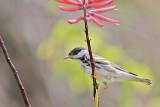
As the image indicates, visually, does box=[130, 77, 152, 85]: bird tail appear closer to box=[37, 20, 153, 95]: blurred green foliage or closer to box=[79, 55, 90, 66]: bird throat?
box=[37, 20, 153, 95]: blurred green foliage

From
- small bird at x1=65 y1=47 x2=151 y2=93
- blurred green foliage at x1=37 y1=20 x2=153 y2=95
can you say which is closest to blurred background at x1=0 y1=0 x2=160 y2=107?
small bird at x1=65 y1=47 x2=151 y2=93

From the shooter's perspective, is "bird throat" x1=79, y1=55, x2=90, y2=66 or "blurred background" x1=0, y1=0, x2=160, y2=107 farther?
"blurred background" x1=0, y1=0, x2=160, y2=107

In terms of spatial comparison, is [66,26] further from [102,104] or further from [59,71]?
[102,104]

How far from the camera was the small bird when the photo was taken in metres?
4.28

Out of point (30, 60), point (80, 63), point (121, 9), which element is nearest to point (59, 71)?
point (80, 63)

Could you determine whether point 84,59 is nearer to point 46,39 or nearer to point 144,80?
point 144,80

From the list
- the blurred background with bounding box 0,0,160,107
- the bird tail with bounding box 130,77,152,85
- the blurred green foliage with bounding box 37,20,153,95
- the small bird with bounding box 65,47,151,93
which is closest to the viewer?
the bird tail with bounding box 130,77,152,85

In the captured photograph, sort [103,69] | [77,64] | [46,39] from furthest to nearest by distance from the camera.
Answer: [46,39]
[103,69]
[77,64]

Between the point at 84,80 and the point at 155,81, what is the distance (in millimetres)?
750

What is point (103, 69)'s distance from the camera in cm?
495

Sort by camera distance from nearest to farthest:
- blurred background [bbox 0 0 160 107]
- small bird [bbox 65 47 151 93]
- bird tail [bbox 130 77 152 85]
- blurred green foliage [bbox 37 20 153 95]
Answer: bird tail [bbox 130 77 152 85] → small bird [bbox 65 47 151 93] → blurred green foliage [bbox 37 20 153 95] → blurred background [bbox 0 0 160 107]

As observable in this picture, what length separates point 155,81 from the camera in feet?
16.1

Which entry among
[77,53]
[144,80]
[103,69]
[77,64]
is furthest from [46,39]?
[144,80]

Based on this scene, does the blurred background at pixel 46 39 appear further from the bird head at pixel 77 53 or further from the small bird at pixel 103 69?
the bird head at pixel 77 53
